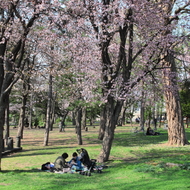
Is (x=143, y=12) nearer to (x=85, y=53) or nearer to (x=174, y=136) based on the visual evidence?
(x=85, y=53)

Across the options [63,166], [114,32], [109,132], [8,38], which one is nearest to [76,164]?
[63,166]

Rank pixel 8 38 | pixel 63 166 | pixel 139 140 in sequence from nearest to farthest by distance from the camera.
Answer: pixel 63 166
pixel 8 38
pixel 139 140

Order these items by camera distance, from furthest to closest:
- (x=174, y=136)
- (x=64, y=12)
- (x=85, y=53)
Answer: (x=174, y=136) < (x=85, y=53) < (x=64, y=12)

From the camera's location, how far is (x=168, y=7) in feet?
57.0

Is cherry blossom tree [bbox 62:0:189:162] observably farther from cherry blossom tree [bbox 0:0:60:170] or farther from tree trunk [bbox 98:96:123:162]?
cherry blossom tree [bbox 0:0:60:170]

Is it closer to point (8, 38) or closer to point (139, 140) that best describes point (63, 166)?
point (8, 38)

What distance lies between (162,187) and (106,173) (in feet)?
12.9

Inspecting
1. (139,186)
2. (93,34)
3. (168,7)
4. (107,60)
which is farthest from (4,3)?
(168,7)

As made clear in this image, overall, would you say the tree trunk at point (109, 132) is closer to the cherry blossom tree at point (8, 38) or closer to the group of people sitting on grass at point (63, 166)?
the group of people sitting on grass at point (63, 166)

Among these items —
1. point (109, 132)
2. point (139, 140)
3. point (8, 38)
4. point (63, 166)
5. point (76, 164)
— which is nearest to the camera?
point (63, 166)

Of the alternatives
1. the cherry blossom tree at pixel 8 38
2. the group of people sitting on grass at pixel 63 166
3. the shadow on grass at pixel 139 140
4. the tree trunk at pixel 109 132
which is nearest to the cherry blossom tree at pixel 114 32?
the tree trunk at pixel 109 132

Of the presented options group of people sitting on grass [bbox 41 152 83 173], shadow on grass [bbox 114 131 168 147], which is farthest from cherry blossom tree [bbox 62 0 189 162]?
shadow on grass [bbox 114 131 168 147]

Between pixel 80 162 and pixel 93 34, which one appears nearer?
pixel 80 162

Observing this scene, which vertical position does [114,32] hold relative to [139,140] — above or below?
above
